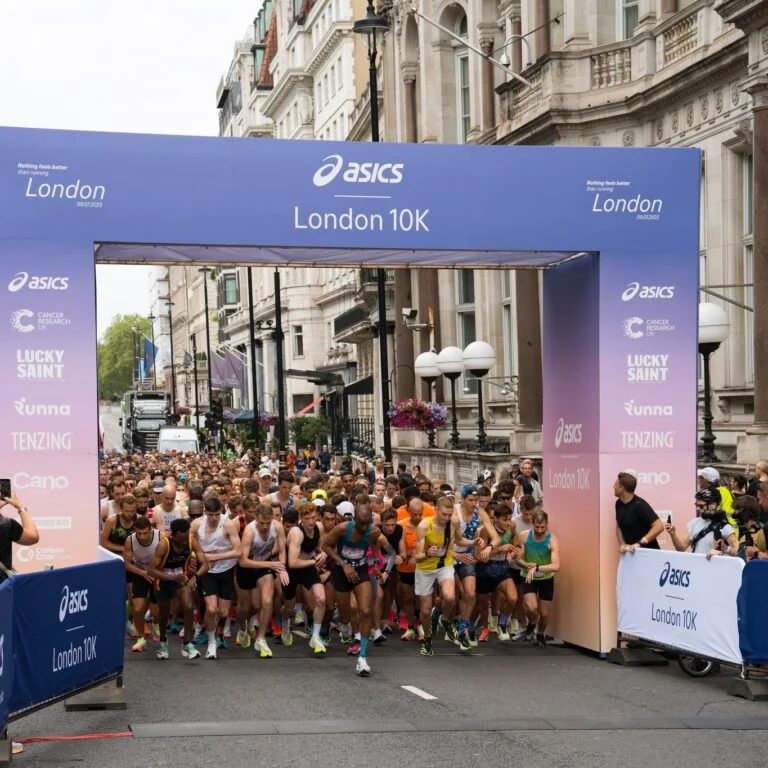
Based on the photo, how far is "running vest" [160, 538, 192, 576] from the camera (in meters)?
15.4

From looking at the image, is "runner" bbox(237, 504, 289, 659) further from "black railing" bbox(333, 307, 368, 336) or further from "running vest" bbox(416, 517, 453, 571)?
"black railing" bbox(333, 307, 368, 336)

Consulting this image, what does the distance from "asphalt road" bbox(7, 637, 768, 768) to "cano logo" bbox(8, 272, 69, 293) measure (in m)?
3.75

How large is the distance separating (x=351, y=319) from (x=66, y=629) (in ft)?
152

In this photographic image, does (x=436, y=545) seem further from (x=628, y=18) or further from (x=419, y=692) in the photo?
(x=628, y=18)

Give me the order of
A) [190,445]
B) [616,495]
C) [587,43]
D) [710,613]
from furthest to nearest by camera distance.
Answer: [190,445], [587,43], [616,495], [710,613]

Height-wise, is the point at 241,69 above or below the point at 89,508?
above

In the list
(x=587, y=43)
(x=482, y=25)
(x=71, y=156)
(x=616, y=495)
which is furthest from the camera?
(x=482, y=25)

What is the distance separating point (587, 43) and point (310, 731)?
2179 cm

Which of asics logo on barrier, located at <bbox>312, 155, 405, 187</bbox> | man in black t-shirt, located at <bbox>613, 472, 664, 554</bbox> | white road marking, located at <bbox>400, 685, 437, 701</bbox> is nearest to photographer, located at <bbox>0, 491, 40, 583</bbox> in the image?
white road marking, located at <bbox>400, 685, 437, 701</bbox>

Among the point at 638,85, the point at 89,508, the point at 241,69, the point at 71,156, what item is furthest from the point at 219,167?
the point at 241,69

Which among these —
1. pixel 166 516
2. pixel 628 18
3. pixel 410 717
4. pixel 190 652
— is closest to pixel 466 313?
pixel 628 18

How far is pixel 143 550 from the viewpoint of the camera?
15.4 metres

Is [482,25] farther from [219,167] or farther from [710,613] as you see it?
[710,613]

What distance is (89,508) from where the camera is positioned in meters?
14.0
